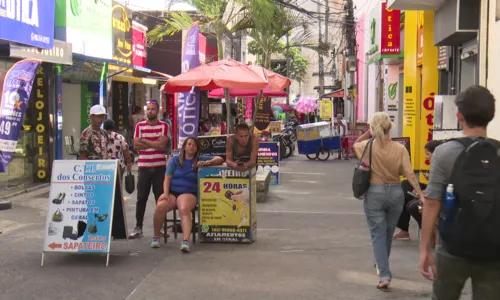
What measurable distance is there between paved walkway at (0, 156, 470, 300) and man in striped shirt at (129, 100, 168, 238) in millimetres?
563

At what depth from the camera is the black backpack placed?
118 inches

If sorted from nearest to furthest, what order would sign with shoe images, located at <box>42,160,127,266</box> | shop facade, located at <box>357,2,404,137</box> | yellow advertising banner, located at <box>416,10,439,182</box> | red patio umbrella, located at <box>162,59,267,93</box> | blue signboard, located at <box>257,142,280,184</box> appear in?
sign with shoe images, located at <box>42,160,127,266</box> < red patio umbrella, located at <box>162,59,267,93</box> < yellow advertising banner, located at <box>416,10,439,182</box> < blue signboard, located at <box>257,142,280,184</box> < shop facade, located at <box>357,2,404,137</box>

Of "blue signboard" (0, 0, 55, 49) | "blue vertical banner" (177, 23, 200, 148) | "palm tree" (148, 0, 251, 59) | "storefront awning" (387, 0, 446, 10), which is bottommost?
"blue vertical banner" (177, 23, 200, 148)

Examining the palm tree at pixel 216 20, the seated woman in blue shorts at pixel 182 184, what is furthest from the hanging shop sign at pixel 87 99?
the seated woman in blue shorts at pixel 182 184

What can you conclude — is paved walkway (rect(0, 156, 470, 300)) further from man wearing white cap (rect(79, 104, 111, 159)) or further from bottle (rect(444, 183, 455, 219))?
bottle (rect(444, 183, 455, 219))

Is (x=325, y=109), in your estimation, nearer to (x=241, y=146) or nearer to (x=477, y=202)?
(x=241, y=146)

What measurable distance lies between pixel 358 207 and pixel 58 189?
19.6ft

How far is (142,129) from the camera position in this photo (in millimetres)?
8305

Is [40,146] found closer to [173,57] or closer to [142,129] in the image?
[142,129]

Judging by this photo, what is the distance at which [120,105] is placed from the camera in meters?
21.1

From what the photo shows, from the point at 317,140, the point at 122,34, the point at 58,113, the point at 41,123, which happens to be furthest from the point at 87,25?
the point at 317,140

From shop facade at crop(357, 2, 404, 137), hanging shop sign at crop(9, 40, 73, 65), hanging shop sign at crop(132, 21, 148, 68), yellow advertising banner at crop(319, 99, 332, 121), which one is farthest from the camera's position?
yellow advertising banner at crop(319, 99, 332, 121)

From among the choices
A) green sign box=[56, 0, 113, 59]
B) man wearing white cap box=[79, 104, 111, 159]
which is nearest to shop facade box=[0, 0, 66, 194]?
green sign box=[56, 0, 113, 59]

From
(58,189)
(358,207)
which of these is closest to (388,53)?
(358,207)
